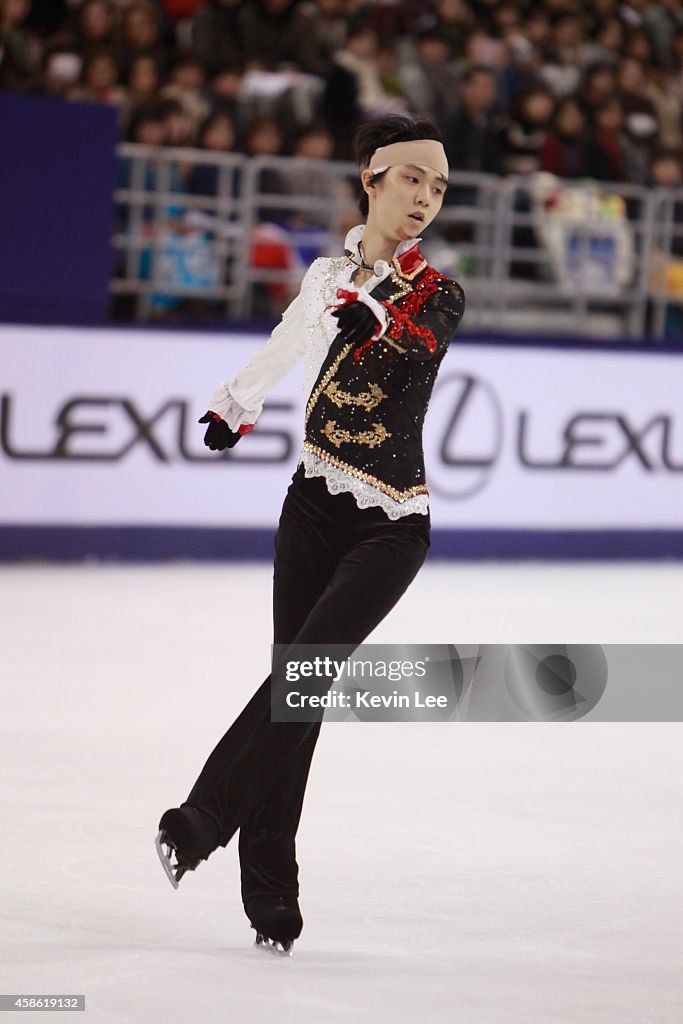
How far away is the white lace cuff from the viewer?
11.9 feet

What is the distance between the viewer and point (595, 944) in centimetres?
348

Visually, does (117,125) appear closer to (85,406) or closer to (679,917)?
(85,406)

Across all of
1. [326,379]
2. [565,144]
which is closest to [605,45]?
[565,144]

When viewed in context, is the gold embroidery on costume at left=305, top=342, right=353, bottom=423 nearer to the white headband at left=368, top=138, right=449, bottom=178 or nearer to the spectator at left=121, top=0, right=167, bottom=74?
the white headband at left=368, top=138, right=449, bottom=178

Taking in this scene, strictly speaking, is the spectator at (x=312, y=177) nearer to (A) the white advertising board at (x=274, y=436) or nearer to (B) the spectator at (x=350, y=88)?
(B) the spectator at (x=350, y=88)

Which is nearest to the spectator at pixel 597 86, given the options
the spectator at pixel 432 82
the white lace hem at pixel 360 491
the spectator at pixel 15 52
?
the spectator at pixel 432 82

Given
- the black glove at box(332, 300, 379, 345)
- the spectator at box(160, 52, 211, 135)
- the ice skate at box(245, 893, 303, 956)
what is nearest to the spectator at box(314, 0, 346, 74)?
the spectator at box(160, 52, 211, 135)

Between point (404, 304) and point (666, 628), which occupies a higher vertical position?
point (404, 304)

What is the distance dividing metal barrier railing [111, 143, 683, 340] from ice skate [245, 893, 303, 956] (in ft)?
19.1

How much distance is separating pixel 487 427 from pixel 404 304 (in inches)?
247

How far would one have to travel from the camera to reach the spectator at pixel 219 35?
33.7 feet

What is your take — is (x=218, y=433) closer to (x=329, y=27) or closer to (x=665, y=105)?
(x=329, y=27)

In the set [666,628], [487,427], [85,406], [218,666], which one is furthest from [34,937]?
[487,427]

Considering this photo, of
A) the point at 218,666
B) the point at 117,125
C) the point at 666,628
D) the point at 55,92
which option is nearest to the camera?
the point at 218,666
